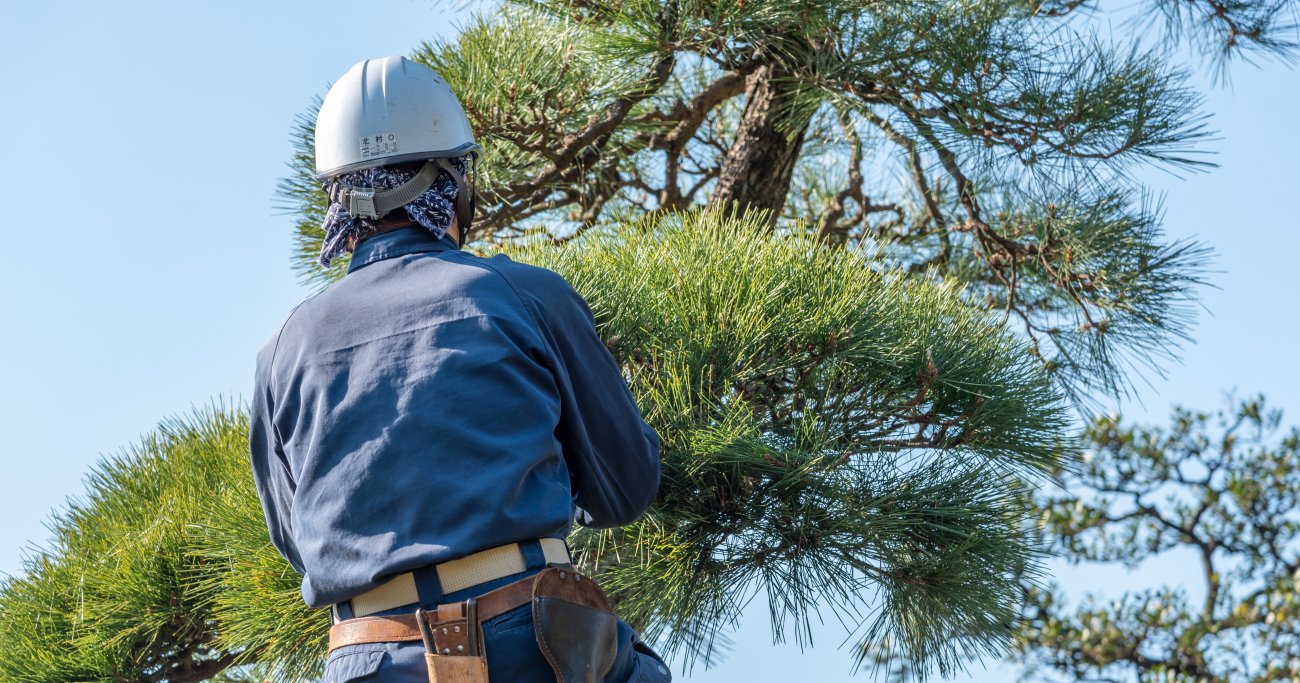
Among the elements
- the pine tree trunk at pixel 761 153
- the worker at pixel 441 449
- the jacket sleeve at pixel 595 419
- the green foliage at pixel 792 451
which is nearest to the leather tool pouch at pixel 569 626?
the worker at pixel 441 449

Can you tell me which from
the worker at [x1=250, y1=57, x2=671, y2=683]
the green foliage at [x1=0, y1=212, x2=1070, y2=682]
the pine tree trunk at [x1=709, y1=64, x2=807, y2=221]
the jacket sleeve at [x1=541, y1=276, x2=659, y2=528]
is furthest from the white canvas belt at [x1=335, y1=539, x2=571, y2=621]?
the pine tree trunk at [x1=709, y1=64, x2=807, y2=221]

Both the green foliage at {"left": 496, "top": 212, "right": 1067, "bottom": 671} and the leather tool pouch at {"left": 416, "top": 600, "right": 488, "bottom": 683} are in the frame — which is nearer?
the leather tool pouch at {"left": 416, "top": 600, "right": 488, "bottom": 683}

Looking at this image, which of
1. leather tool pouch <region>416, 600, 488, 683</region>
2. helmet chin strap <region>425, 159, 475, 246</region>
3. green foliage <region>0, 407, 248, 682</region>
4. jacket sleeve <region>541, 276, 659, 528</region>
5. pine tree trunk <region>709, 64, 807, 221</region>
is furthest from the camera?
pine tree trunk <region>709, 64, 807, 221</region>

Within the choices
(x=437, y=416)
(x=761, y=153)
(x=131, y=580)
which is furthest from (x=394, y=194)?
(x=761, y=153)

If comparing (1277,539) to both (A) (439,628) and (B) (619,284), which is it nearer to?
(B) (619,284)

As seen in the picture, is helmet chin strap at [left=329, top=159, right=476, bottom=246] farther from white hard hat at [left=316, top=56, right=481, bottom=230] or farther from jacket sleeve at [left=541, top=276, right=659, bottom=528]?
jacket sleeve at [left=541, top=276, right=659, bottom=528]

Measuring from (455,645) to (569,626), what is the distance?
0.31 feet

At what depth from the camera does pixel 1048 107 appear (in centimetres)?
189

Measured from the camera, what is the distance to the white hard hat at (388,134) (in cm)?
123

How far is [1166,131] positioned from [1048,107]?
0.20m

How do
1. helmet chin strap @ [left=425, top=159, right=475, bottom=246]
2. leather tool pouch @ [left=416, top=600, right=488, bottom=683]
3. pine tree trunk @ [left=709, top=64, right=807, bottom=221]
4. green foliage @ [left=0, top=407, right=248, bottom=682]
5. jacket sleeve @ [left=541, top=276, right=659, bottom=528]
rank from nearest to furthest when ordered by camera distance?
1. leather tool pouch @ [left=416, top=600, right=488, bottom=683]
2. jacket sleeve @ [left=541, top=276, right=659, bottom=528]
3. helmet chin strap @ [left=425, top=159, right=475, bottom=246]
4. green foliage @ [left=0, top=407, right=248, bottom=682]
5. pine tree trunk @ [left=709, top=64, right=807, bottom=221]

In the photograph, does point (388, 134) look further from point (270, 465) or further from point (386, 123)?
point (270, 465)

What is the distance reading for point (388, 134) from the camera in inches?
48.9

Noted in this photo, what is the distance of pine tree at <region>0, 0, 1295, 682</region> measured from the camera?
4.42ft
